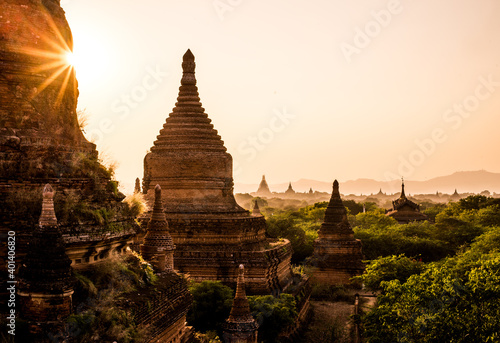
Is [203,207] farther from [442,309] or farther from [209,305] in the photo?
[442,309]

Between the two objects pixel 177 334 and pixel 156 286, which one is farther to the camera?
pixel 177 334

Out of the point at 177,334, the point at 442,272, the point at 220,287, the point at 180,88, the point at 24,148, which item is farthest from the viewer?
the point at 180,88

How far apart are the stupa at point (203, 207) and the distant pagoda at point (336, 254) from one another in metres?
6.95

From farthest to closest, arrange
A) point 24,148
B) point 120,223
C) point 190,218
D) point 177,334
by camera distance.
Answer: point 190,218 → point 177,334 → point 120,223 → point 24,148

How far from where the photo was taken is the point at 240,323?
17.0 m

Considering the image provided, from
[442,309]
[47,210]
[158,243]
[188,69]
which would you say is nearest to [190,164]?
[188,69]

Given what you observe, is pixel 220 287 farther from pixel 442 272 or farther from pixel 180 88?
pixel 180 88

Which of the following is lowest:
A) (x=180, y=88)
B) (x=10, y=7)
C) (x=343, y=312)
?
(x=343, y=312)

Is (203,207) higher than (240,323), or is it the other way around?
(203,207)

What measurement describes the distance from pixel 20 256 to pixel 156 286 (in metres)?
2.81

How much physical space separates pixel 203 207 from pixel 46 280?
16112mm

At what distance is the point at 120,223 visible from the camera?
35.7 ft

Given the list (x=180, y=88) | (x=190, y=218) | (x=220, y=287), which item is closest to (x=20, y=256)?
(x=220, y=287)

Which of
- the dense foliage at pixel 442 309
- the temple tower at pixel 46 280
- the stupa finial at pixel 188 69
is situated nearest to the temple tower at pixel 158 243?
the temple tower at pixel 46 280
